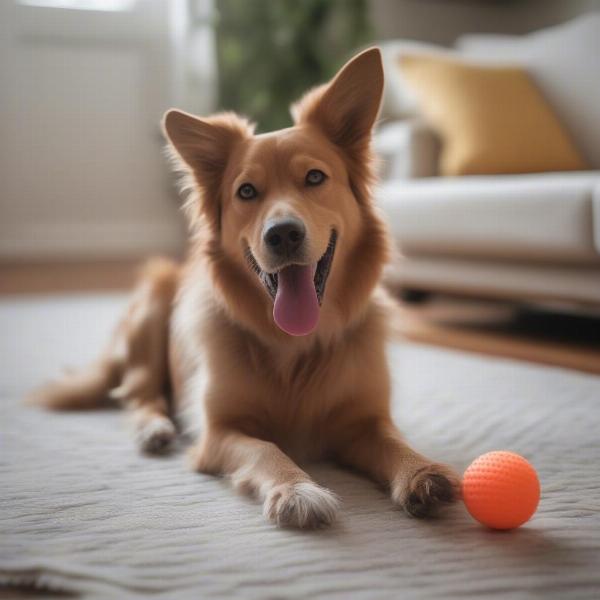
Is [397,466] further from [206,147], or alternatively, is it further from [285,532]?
[206,147]

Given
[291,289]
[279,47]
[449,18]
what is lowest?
[291,289]

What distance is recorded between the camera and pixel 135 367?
2.74 metres

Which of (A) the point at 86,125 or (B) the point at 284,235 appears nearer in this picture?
(B) the point at 284,235

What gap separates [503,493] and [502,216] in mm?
2078

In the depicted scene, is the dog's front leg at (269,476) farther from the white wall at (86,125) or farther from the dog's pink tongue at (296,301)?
the white wall at (86,125)

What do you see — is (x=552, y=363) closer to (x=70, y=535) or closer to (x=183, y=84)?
(x=70, y=535)

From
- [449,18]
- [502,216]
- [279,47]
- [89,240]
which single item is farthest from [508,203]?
[89,240]

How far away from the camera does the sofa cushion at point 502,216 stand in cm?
304

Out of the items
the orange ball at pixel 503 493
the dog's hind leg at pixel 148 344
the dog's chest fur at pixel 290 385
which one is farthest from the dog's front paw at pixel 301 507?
the dog's hind leg at pixel 148 344

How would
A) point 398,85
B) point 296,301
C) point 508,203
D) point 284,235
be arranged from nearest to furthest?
point 284,235 → point 296,301 → point 508,203 → point 398,85

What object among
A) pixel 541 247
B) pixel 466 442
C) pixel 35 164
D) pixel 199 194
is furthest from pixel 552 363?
pixel 35 164

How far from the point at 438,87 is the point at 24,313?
2.88 metres

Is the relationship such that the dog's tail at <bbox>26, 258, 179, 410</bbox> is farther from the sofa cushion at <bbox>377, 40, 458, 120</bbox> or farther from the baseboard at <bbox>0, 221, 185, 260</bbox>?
the baseboard at <bbox>0, 221, 185, 260</bbox>

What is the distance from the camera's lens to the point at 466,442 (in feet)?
6.94
